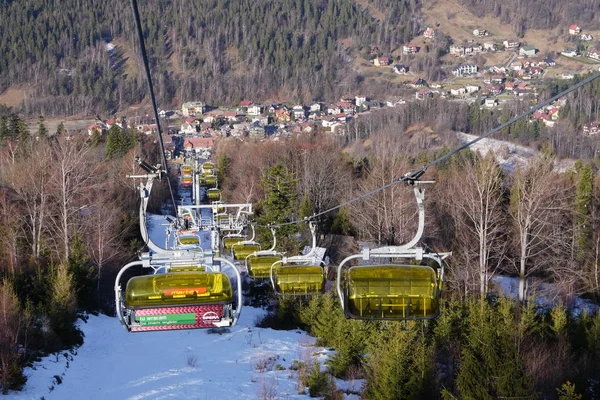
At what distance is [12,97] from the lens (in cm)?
13038

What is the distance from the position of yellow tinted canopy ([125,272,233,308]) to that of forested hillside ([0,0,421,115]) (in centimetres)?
12551

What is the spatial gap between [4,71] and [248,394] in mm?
149853

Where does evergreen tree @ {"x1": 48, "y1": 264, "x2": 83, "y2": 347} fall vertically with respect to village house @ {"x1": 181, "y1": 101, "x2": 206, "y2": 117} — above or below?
above

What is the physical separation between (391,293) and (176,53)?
179265 millimetres

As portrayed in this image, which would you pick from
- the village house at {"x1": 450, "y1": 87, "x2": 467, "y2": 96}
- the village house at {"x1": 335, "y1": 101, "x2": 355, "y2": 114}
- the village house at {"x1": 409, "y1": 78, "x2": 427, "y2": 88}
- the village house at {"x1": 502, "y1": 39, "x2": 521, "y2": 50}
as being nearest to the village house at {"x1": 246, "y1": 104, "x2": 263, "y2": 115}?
the village house at {"x1": 335, "y1": 101, "x2": 355, "y2": 114}

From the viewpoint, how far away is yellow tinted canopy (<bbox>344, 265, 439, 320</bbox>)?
17.8 ft

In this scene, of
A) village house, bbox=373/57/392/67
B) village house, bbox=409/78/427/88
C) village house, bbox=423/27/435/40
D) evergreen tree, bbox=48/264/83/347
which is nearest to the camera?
evergreen tree, bbox=48/264/83/347

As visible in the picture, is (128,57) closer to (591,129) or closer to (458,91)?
(458,91)

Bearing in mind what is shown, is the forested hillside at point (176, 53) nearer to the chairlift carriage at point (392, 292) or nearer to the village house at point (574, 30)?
the village house at point (574, 30)

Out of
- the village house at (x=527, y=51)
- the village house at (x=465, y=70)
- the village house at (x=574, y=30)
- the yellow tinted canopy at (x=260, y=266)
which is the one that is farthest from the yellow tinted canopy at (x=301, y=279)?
the village house at (x=574, y=30)

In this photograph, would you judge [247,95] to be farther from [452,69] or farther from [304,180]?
[304,180]

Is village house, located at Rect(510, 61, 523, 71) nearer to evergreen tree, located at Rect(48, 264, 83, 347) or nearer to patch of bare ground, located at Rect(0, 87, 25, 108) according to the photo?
patch of bare ground, located at Rect(0, 87, 25, 108)

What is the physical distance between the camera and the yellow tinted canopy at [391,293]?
5.43 metres

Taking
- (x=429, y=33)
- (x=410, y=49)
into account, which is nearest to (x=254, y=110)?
(x=410, y=49)
